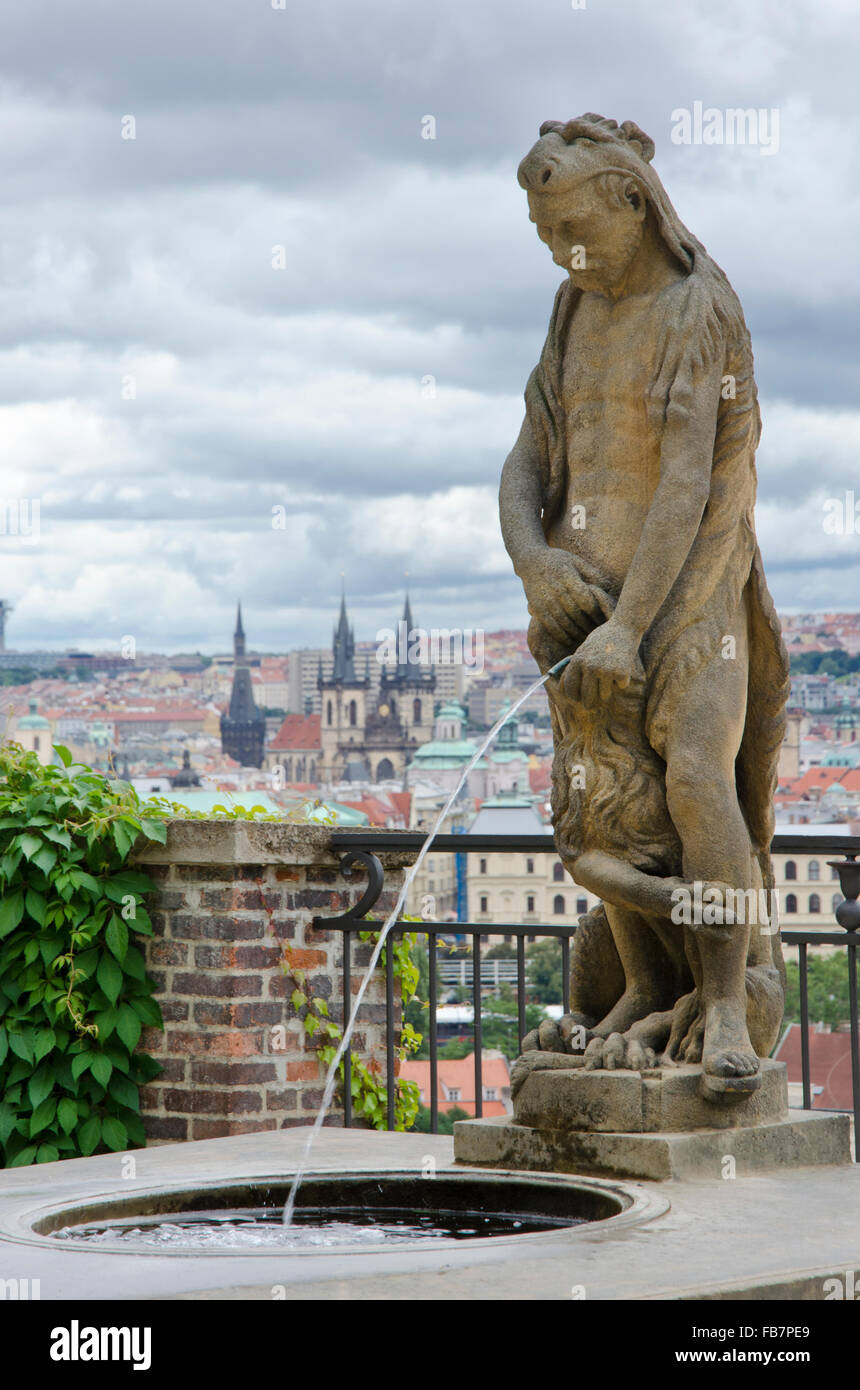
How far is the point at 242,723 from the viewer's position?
419 feet

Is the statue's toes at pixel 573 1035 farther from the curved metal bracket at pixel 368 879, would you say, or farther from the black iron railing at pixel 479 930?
the curved metal bracket at pixel 368 879

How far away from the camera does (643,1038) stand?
14.8 ft

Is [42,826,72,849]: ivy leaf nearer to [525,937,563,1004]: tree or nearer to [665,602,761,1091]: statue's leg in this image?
[665,602,761,1091]: statue's leg

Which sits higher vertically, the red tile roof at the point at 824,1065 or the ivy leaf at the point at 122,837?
the ivy leaf at the point at 122,837

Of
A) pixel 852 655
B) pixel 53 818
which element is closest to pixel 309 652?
pixel 852 655

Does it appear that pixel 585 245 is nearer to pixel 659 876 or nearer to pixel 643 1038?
pixel 659 876

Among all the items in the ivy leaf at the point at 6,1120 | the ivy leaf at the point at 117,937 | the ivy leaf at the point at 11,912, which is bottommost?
the ivy leaf at the point at 6,1120

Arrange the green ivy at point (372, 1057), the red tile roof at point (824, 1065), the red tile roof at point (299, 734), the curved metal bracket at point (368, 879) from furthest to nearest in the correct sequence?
the red tile roof at point (299, 734)
the red tile roof at point (824, 1065)
the green ivy at point (372, 1057)
the curved metal bracket at point (368, 879)

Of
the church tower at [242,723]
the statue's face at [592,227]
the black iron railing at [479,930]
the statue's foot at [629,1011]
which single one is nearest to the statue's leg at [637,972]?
the statue's foot at [629,1011]

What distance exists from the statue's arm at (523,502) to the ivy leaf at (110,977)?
2464mm

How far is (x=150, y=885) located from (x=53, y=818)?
411 mm

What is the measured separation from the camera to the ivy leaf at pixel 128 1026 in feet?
20.9

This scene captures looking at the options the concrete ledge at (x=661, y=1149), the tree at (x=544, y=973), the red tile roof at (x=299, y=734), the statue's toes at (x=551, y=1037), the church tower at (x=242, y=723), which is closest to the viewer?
the concrete ledge at (x=661, y=1149)

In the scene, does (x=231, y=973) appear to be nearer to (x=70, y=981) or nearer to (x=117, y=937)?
(x=117, y=937)
